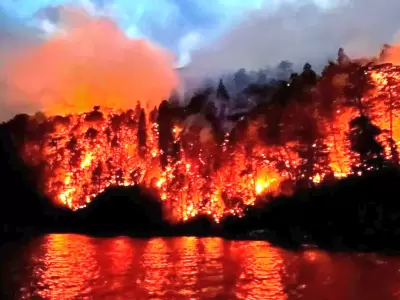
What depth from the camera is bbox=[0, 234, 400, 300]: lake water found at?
18.8 m

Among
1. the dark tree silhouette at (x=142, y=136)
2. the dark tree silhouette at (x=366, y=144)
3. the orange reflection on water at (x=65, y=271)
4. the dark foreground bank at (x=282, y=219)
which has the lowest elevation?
the orange reflection on water at (x=65, y=271)

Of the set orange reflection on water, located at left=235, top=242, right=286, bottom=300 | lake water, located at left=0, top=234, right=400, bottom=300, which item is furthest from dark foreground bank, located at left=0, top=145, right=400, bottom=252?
lake water, located at left=0, top=234, right=400, bottom=300

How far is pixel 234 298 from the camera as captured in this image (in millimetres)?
17859

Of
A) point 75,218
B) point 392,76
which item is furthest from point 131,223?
point 392,76

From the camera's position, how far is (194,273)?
23516 mm

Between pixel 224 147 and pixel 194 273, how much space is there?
26.6 metres

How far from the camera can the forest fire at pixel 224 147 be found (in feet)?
140

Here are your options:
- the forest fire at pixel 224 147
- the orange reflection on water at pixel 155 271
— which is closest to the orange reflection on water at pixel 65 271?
the orange reflection on water at pixel 155 271

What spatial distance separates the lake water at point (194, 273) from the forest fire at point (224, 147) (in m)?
11.5

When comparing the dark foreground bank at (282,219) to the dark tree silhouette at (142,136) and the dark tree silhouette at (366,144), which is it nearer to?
the dark tree silhouette at (366,144)

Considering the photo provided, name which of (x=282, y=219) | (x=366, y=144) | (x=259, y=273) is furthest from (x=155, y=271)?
(x=366, y=144)

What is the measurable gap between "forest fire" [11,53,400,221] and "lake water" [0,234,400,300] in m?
11.5

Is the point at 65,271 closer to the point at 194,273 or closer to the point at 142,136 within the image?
the point at 194,273

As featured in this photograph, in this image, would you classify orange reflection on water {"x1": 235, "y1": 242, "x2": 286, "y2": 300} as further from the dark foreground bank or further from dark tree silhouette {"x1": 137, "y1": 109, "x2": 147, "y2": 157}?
→ dark tree silhouette {"x1": 137, "y1": 109, "x2": 147, "y2": 157}
